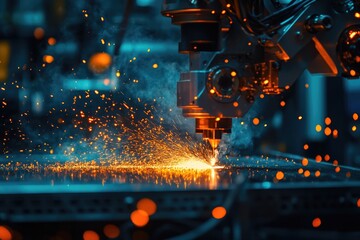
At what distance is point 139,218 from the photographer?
1331 millimetres

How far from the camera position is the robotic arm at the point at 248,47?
1790 mm

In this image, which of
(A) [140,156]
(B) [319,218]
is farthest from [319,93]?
(B) [319,218]

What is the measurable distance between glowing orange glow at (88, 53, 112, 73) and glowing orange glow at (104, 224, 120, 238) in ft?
3.52

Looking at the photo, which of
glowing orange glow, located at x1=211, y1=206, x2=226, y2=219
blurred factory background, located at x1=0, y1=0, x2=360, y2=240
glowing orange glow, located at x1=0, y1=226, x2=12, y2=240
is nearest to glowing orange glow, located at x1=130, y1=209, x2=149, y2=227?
glowing orange glow, located at x1=211, y1=206, x2=226, y2=219

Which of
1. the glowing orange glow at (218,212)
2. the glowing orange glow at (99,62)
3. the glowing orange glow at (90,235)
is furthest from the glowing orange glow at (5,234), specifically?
the glowing orange glow at (99,62)

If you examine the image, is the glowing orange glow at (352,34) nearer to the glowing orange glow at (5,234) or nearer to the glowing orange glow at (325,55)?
the glowing orange glow at (325,55)

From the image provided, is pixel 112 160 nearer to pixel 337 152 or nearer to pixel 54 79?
pixel 54 79

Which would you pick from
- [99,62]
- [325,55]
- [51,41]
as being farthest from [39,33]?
[325,55]

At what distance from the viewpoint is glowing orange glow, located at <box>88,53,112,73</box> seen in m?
2.33

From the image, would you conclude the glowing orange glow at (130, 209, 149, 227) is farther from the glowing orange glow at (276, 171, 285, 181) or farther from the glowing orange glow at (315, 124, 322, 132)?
the glowing orange glow at (315, 124, 322, 132)

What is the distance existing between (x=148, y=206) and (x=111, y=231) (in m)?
0.09

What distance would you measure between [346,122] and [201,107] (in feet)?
4.01

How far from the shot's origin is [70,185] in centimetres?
141

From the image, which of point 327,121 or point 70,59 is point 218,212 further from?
point 327,121
